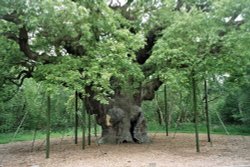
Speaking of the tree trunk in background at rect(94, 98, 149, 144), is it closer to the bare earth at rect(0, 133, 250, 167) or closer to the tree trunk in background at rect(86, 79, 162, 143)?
the tree trunk in background at rect(86, 79, 162, 143)

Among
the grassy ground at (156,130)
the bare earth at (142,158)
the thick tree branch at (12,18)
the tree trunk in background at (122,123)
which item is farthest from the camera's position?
the grassy ground at (156,130)

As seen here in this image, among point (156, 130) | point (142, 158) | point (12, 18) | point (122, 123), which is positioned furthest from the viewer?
point (156, 130)

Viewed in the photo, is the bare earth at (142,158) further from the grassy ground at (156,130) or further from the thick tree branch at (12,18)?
the grassy ground at (156,130)

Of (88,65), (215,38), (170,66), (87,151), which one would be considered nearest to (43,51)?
(88,65)

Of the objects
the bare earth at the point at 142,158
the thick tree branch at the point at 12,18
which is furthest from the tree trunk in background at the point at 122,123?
the thick tree branch at the point at 12,18

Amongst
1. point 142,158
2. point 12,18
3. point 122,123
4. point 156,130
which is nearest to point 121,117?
point 122,123

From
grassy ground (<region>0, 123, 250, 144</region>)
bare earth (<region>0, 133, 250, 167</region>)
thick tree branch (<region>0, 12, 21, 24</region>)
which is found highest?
thick tree branch (<region>0, 12, 21, 24</region>)

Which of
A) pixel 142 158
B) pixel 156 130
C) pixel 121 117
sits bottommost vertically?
pixel 142 158

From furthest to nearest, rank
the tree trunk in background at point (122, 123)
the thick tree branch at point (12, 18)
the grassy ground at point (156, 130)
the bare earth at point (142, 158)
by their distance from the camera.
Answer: the grassy ground at point (156, 130)
the tree trunk in background at point (122, 123)
the thick tree branch at point (12, 18)
the bare earth at point (142, 158)

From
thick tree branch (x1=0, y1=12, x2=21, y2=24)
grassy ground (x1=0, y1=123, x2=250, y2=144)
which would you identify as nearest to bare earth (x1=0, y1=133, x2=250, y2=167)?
thick tree branch (x1=0, y1=12, x2=21, y2=24)

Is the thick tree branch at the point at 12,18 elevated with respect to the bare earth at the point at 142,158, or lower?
elevated

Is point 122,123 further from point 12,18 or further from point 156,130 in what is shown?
point 156,130

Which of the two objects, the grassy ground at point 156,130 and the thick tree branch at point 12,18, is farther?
the grassy ground at point 156,130

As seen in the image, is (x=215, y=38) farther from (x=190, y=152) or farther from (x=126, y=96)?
(x=126, y=96)
